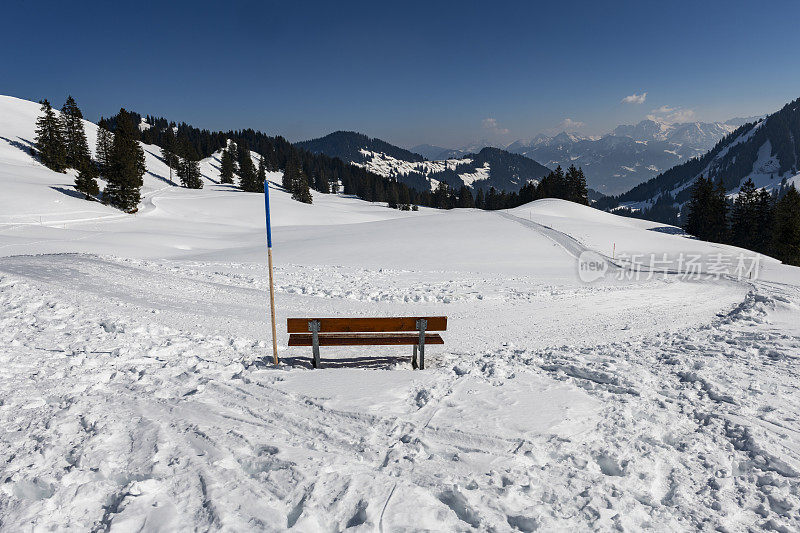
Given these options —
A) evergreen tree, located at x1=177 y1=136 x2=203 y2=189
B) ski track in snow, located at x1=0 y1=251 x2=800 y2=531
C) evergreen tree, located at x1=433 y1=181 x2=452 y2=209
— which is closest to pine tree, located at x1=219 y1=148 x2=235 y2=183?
evergreen tree, located at x1=177 y1=136 x2=203 y2=189

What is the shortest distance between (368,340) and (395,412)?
237cm

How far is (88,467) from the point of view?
462 centimetres

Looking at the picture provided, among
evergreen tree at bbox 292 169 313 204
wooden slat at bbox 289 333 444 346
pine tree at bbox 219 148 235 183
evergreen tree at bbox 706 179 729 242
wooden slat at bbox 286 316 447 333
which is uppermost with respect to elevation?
pine tree at bbox 219 148 235 183

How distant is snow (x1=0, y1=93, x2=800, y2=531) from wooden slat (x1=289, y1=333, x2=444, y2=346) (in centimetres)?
56

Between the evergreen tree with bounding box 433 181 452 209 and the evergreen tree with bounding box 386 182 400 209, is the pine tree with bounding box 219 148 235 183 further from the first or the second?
the evergreen tree with bounding box 433 181 452 209

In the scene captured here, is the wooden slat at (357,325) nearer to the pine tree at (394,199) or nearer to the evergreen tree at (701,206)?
the evergreen tree at (701,206)

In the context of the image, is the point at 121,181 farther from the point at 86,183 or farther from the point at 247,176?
the point at 247,176

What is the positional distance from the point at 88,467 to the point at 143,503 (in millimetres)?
1172

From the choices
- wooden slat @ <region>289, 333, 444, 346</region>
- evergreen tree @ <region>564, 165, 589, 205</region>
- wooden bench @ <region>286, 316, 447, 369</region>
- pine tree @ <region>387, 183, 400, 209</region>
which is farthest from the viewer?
pine tree @ <region>387, 183, 400, 209</region>

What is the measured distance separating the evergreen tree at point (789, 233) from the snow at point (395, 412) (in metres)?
46.1

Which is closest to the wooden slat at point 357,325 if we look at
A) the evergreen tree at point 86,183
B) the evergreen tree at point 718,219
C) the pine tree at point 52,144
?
the evergreen tree at point 86,183

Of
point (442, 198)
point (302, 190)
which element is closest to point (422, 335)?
point (302, 190)

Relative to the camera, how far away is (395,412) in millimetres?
6117

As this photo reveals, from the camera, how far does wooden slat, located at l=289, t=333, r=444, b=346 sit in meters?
8.16
